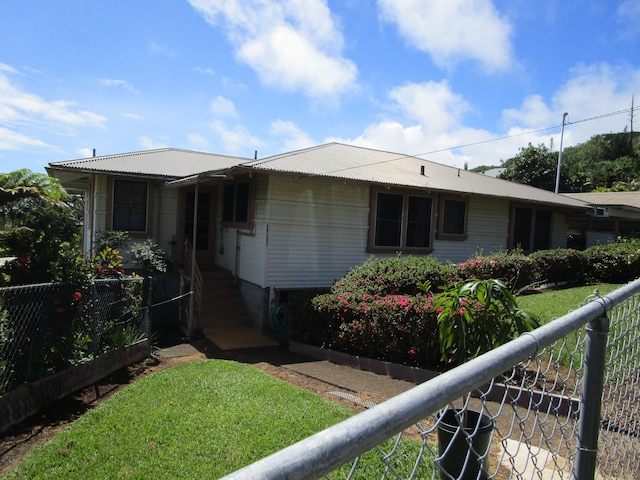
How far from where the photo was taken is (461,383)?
1.13 meters

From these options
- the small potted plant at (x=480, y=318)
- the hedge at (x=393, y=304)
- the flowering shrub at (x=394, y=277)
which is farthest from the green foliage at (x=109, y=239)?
the small potted plant at (x=480, y=318)

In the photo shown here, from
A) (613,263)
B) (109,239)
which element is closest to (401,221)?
(613,263)

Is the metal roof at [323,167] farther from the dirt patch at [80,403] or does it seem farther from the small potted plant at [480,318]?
the small potted plant at [480,318]

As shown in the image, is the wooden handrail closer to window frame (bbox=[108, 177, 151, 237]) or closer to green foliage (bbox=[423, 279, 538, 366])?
window frame (bbox=[108, 177, 151, 237])

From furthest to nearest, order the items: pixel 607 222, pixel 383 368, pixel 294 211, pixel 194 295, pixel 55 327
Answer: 1. pixel 607 222
2. pixel 294 211
3. pixel 194 295
4. pixel 383 368
5. pixel 55 327

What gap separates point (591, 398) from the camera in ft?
5.96

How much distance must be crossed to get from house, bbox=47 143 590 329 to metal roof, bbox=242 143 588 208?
0.20 feet

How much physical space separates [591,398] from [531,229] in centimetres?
1597

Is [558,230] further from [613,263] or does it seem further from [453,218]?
[453,218]

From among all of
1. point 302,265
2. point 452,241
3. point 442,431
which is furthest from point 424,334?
point 452,241

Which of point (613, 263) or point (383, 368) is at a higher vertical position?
point (613, 263)

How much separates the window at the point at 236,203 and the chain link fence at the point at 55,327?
453 centimetres

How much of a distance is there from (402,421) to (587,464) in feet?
4.39

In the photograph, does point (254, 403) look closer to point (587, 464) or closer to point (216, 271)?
point (587, 464)
